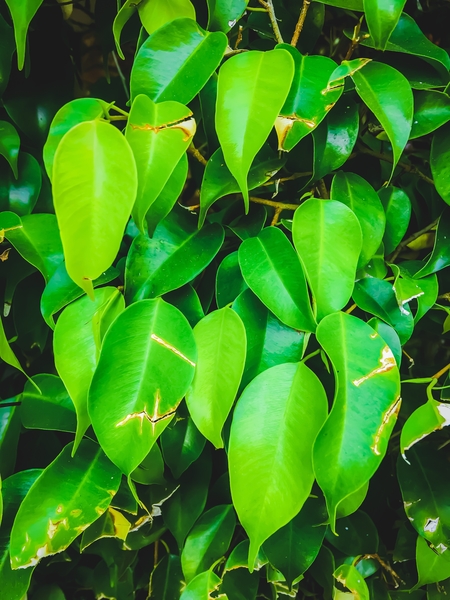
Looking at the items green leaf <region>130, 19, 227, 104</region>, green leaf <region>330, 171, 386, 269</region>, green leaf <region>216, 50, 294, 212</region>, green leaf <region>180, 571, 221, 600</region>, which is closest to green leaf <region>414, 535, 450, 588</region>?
green leaf <region>180, 571, 221, 600</region>

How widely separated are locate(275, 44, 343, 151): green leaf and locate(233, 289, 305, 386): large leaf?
0.50 ft

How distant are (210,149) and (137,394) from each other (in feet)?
0.81

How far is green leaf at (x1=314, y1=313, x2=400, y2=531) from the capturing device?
0.36m

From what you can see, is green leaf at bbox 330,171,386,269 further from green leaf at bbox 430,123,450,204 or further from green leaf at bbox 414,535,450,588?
green leaf at bbox 414,535,450,588

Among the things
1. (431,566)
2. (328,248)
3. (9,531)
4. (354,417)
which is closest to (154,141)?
(328,248)

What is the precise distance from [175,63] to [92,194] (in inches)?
6.9

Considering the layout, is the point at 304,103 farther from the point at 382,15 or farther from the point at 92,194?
the point at 92,194

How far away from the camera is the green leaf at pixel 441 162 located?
455 millimetres

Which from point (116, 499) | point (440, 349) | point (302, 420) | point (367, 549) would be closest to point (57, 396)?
point (116, 499)

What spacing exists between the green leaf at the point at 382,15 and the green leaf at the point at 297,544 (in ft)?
1.55

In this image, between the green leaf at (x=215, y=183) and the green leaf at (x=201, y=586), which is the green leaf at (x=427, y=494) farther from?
the green leaf at (x=215, y=183)

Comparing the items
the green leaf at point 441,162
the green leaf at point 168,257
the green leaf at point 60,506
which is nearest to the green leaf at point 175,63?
the green leaf at point 168,257

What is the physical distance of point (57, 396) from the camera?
1.71ft

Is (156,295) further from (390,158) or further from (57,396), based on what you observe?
(390,158)
